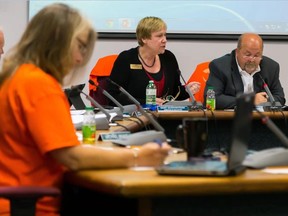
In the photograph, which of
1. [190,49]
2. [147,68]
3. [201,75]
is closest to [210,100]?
[201,75]

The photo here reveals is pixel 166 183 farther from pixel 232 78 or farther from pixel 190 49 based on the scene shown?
pixel 190 49

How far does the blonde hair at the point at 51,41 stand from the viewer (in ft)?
7.00

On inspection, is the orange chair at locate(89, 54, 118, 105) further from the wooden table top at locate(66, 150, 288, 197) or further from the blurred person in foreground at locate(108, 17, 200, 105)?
the wooden table top at locate(66, 150, 288, 197)

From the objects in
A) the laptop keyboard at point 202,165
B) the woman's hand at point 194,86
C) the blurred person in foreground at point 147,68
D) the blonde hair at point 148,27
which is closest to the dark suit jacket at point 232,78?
the woman's hand at point 194,86

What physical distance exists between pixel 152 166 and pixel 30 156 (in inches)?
16.1

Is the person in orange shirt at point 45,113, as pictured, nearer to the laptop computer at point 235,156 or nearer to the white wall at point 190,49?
the laptop computer at point 235,156

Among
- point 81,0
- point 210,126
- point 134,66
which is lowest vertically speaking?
point 210,126

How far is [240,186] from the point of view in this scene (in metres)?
1.95

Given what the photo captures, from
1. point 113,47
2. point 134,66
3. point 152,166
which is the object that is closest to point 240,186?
point 152,166

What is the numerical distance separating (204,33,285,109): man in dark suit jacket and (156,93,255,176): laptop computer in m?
3.24

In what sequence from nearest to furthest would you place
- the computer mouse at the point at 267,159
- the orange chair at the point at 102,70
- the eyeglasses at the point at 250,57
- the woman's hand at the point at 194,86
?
1. the computer mouse at the point at 267,159
2. the eyeglasses at the point at 250,57
3. the woman's hand at the point at 194,86
4. the orange chair at the point at 102,70

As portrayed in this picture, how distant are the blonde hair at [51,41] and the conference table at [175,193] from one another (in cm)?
37

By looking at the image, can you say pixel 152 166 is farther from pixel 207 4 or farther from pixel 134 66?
pixel 207 4

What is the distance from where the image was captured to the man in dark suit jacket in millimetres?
5383
